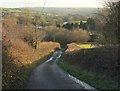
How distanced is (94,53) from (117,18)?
15.8ft

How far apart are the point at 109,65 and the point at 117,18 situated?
988 centimetres

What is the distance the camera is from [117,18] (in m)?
32.8

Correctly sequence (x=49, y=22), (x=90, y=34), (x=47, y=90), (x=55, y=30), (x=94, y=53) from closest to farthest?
(x=47, y=90) → (x=94, y=53) → (x=90, y=34) → (x=55, y=30) → (x=49, y=22)

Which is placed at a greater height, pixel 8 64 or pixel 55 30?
pixel 8 64

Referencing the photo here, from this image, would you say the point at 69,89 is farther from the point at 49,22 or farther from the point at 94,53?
the point at 49,22

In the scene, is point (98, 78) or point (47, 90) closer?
point (47, 90)

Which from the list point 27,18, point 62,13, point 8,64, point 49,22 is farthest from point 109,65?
point 62,13

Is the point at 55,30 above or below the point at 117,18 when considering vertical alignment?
below

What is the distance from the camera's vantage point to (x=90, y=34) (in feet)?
309

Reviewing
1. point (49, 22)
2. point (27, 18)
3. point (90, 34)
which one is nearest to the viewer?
point (27, 18)

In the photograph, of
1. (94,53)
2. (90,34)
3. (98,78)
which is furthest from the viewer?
(90,34)

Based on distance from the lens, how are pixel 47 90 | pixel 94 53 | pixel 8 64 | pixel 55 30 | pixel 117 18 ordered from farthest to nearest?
pixel 55 30
pixel 117 18
pixel 94 53
pixel 8 64
pixel 47 90

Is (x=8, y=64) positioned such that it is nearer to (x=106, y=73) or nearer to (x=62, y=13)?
(x=106, y=73)

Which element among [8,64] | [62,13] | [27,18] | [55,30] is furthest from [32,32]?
[62,13]
